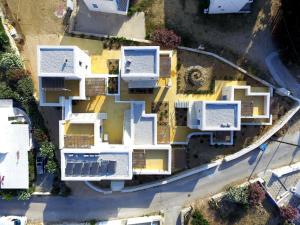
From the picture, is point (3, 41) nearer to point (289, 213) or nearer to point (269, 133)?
point (269, 133)

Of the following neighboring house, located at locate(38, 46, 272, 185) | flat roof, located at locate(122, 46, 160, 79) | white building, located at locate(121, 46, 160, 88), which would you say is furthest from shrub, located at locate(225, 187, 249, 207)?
flat roof, located at locate(122, 46, 160, 79)

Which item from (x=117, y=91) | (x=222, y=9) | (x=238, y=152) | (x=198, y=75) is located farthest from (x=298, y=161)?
(x=117, y=91)

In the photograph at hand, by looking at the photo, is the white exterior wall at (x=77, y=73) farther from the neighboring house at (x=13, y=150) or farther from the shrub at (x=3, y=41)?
the shrub at (x=3, y=41)

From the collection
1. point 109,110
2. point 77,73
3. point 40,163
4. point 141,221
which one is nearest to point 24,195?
point 40,163

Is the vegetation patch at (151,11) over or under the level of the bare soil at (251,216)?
over

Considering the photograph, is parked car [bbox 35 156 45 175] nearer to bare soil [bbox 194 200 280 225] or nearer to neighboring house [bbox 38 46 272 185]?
neighboring house [bbox 38 46 272 185]

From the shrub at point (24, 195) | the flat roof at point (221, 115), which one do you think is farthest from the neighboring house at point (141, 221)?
the flat roof at point (221, 115)

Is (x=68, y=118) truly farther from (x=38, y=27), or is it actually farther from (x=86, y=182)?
(x=38, y=27)
